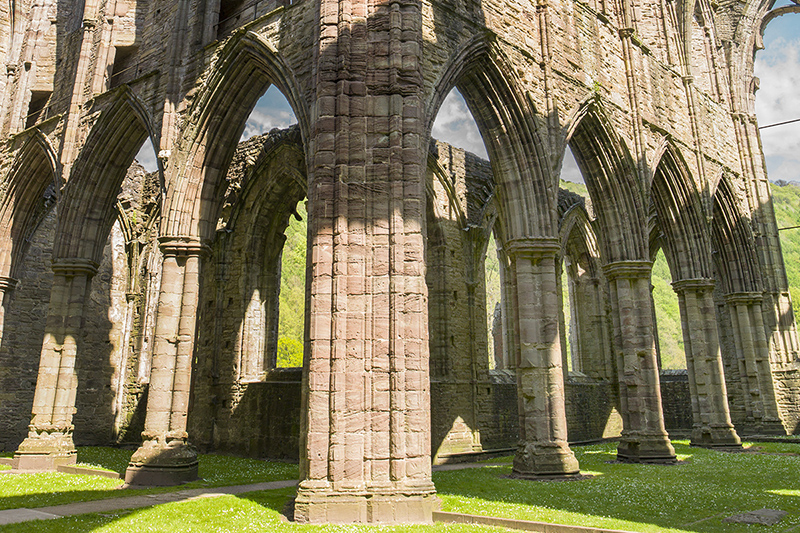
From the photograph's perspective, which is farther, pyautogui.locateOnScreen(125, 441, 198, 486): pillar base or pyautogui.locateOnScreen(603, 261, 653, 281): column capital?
pyautogui.locateOnScreen(603, 261, 653, 281): column capital

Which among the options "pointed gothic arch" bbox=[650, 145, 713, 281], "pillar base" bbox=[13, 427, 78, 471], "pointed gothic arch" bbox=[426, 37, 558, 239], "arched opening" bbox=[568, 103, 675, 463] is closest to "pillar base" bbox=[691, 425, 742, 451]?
"arched opening" bbox=[568, 103, 675, 463]

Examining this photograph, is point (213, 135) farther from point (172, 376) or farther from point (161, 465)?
point (161, 465)

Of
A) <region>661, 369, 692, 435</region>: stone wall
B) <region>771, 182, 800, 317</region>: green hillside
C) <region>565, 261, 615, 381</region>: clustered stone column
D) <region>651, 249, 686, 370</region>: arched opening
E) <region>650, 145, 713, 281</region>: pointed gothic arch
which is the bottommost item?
<region>661, 369, 692, 435</region>: stone wall

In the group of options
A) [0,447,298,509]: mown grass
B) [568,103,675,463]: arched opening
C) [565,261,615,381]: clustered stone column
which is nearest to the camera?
[0,447,298,509]: mown grass

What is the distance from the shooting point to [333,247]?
679 cm

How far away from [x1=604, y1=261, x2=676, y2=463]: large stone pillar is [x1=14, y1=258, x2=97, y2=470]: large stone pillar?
9.89 metres

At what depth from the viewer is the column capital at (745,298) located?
617 inches

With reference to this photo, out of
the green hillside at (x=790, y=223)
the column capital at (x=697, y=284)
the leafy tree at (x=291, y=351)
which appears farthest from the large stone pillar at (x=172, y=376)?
the green hillside at (x=790, y=223)

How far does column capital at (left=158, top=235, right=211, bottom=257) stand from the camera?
967 cm

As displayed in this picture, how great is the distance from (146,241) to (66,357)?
547 cm

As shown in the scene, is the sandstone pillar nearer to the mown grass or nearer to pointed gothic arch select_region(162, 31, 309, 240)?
the mown grass

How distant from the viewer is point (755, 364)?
15.4m

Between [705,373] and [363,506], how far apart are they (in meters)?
9.76

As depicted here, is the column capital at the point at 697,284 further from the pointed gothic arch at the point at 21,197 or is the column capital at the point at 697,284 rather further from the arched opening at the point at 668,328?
the arched opening at the point at 668,328
